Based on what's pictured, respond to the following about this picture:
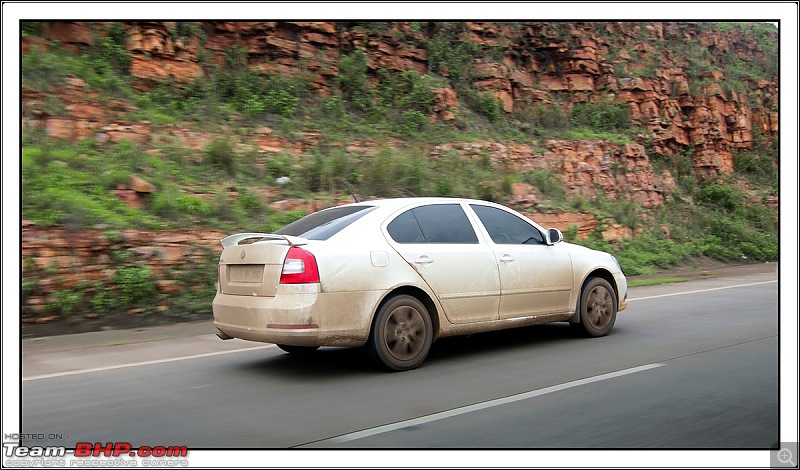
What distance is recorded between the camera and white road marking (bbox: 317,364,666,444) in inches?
186

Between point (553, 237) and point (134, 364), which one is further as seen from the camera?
point (553, 237)

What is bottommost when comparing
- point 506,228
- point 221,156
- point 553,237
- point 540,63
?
point 553,237

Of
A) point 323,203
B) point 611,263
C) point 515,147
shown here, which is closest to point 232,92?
point 323,203

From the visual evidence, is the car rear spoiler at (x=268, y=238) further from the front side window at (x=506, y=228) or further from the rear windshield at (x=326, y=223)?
the front side window at (x=506, y=228)

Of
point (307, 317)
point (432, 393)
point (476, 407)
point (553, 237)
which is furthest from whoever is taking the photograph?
point (553, 237)

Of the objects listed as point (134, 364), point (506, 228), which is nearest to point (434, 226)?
point (506, 228)

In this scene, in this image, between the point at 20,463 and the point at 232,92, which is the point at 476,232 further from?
the point at 232,92

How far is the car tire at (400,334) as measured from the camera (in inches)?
253

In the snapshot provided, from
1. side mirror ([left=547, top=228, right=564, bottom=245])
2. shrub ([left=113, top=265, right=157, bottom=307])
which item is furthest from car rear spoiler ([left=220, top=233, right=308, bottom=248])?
shrub ([left=113, top=265, right=157, bottom=307])

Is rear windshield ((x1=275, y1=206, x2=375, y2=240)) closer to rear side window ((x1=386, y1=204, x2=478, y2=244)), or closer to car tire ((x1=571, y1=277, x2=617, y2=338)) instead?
rear side window ((x1=386, y1=204, x2=478, y2=244))

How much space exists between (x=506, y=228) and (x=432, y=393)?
2.58 meters

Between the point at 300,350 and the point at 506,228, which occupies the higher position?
the point at 506,228

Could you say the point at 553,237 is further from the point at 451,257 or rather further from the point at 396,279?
the point at 396,279

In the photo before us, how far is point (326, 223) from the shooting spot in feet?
22.3
